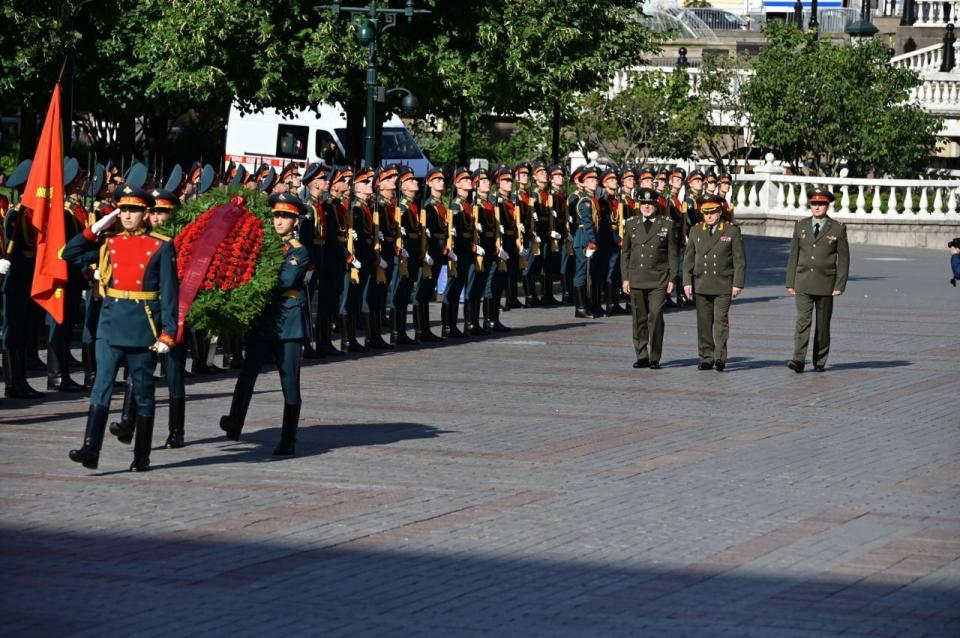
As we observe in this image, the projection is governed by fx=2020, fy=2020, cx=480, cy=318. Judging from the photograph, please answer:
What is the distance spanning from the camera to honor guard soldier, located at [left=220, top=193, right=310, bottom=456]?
13219 mm

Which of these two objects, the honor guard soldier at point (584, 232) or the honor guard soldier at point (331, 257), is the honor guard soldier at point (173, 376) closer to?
the honor guard soldier at point (331, 257)

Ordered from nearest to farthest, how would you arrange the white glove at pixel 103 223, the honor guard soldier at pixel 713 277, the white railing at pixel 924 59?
the white glove at pixel 103 223 < the honor guard soldier at pixel 713 277 < the white railing at pixel 924 59

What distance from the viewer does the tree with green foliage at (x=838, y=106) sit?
160 ft

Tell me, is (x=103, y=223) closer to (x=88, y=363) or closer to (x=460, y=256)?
(x=88, y=363)

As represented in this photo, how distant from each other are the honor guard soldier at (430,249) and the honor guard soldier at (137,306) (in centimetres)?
911

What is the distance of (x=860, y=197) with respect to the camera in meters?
45.6

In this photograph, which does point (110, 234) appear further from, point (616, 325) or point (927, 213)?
point (927, 213)

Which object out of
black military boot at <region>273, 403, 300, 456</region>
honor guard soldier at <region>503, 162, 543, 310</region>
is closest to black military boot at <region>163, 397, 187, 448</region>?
black military boot at <region>273, 403, 300, 456</region>

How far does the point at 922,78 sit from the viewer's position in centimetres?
5419

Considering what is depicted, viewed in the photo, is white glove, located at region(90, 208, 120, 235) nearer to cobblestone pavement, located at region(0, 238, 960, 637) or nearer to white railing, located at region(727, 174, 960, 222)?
cobblestone pavement, located at region(0, 238, 960, 637)

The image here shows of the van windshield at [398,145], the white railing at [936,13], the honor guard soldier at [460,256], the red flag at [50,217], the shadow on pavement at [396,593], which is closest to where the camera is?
the shadow on pavement at [396,593]

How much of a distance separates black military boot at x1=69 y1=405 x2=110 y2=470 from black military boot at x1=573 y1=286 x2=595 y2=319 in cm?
1371

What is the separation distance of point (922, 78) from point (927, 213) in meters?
9.67

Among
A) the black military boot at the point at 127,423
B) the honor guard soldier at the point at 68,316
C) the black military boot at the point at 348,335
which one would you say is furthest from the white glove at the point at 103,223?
the black military boot at the point at 348,335
